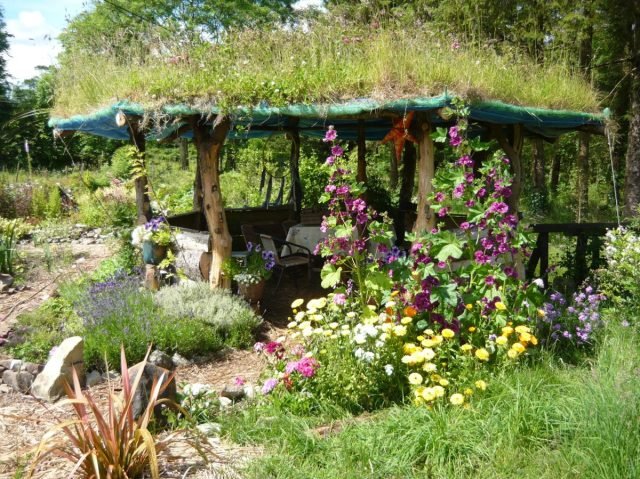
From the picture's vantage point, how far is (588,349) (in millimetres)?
4738

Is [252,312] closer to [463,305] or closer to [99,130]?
[463,305]

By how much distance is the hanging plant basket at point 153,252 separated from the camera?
7.19 meters

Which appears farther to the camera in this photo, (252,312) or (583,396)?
(252,312)

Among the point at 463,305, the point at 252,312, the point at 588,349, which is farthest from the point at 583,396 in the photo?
the point at 252,312

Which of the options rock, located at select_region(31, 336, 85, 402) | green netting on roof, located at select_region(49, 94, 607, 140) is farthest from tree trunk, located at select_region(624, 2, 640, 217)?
rock, located at select_region(31, 336, 85, 402)

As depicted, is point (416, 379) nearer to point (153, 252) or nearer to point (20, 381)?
point (20, 381)

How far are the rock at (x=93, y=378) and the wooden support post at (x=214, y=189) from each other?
1984 millimetres

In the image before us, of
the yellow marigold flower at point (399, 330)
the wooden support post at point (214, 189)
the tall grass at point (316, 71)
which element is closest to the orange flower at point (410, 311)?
the yellow marigold flower at point (399, 330)

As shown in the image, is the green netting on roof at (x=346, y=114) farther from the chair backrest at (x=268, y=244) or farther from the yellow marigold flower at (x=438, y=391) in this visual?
the yellow marigold flower at (x=438, y=391)

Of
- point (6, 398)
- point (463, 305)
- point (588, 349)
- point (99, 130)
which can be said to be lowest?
point (6, 398)

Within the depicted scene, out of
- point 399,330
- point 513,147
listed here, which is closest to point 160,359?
point 399,330

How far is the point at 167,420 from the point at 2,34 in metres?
31.1

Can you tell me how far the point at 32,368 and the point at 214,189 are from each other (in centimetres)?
274

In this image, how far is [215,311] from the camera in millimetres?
6305
